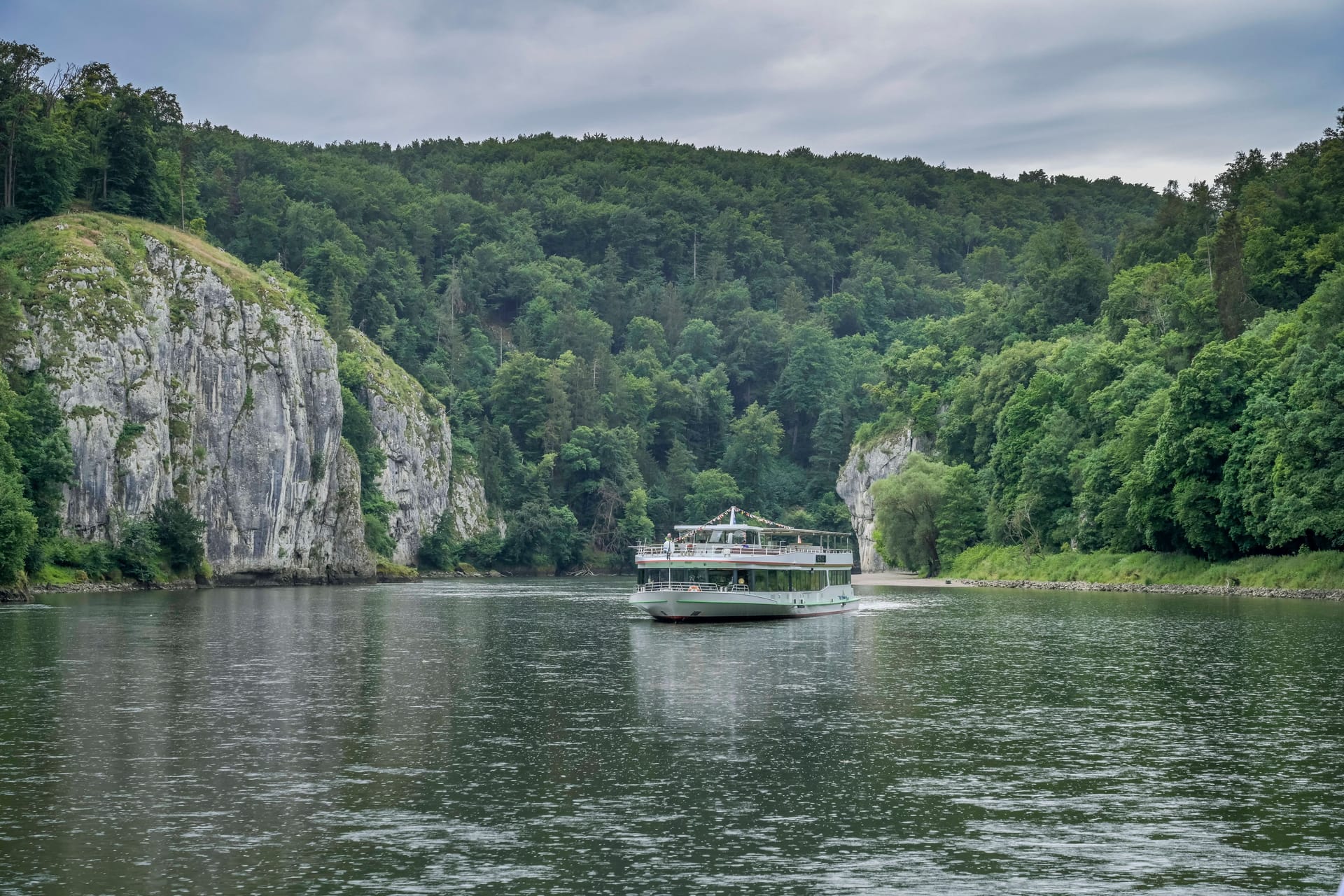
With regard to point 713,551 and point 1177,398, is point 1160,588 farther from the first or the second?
point 713,551

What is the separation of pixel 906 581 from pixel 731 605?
74.1 m

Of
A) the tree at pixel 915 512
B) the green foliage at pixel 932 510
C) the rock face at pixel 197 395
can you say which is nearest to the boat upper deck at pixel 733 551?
the rock face at pixel 197 395

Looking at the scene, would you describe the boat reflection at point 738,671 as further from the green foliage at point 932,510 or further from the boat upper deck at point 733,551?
the green foliage at point 932,510

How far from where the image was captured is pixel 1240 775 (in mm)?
32875

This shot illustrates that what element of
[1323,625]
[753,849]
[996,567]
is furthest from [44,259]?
[753,849]

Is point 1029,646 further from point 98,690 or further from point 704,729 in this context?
point 98,690

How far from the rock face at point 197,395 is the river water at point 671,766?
6685 centimetres

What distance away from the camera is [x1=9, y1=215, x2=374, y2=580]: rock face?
12781 cm

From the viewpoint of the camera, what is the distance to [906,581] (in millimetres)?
156500

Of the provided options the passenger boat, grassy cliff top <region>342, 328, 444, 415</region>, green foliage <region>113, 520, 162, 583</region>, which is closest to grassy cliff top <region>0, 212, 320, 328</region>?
green foliage <region>113, 520, 162, 583</region>

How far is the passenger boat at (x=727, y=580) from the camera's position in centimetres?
8394

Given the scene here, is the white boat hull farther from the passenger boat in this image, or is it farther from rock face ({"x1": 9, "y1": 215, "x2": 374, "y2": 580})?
rock face ({"x1": 9, "y1": 215, "x2": 374, "y2": 580})

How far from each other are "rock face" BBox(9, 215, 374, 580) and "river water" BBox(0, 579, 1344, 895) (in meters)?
66.8

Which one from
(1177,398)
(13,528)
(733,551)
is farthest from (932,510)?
(13,528)
